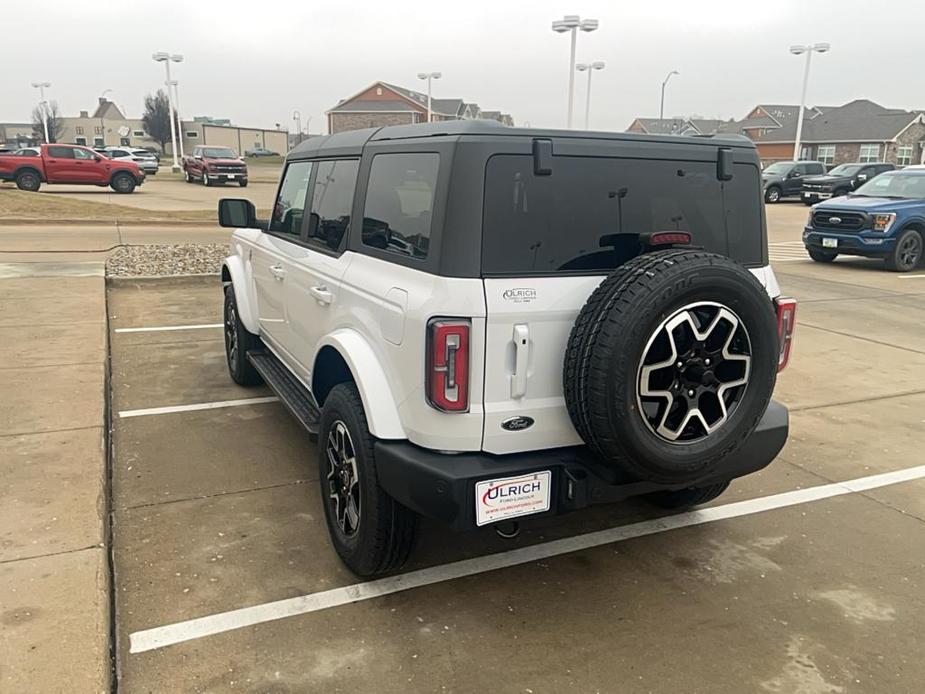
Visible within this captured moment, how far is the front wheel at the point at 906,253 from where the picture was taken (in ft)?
42.9

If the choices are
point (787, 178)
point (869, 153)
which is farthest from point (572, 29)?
point (869, 153)

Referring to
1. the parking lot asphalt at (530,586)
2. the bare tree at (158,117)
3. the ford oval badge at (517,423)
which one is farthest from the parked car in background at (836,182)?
the bare tree at (158,117)

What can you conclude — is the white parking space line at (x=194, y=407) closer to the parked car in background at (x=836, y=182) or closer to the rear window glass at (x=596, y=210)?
the rear window glass at (x=596, y=210)

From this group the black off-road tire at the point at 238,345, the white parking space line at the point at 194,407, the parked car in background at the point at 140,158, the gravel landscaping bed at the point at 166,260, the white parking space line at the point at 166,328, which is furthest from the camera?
the parked car in background at the point at 140,158

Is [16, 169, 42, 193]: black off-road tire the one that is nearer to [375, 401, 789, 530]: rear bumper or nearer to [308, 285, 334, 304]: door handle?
[308, 285, 334, 304]: door handle

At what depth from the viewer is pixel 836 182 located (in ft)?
96.5

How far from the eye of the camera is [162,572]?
326 centimetres

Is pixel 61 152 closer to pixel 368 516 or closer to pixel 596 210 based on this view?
pixel 368 516

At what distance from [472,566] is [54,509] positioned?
2072mm

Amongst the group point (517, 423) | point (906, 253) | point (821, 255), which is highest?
point (517, 423)

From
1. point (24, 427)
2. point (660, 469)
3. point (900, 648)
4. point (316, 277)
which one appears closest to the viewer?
point (660, 469)

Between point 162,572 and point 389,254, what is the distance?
174 centimetres

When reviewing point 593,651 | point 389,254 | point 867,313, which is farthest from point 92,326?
point 867,313

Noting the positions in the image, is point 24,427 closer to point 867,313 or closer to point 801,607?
point 801,607
